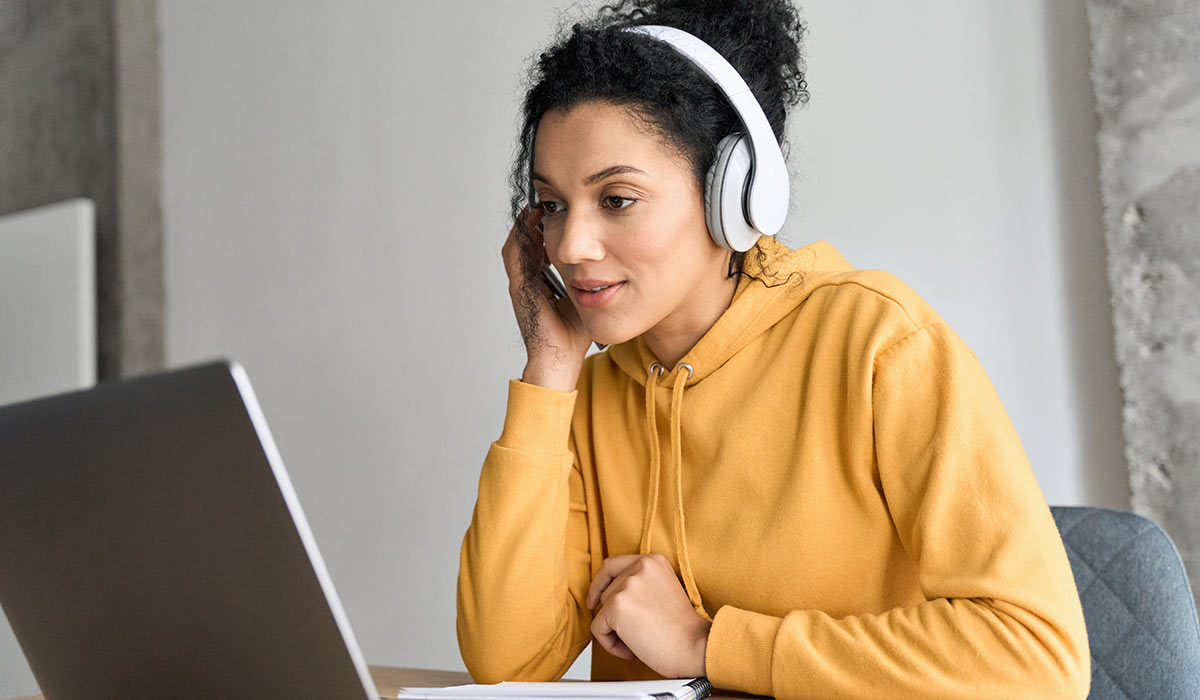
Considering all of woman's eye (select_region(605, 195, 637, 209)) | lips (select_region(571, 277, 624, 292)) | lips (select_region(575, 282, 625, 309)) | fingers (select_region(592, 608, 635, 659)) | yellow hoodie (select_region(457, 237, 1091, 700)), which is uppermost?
woman's eye (select_region(605, 195, 637, 209))

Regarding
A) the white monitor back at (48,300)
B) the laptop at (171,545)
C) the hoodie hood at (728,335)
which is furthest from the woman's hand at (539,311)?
the white monitor back at (48,300)

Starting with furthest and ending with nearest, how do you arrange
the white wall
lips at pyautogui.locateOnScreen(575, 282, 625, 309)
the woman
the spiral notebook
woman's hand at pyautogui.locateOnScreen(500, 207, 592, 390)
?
the white wall
woman's hand at pyautogui.locateOnScreen(500, 207, 592, 390)
lips at pyautogui.locateOnScreen(575, 282, 625, 309)
the woman
the spiral notebook

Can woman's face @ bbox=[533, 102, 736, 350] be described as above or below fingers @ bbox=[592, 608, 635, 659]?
above

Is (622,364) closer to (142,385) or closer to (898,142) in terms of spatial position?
(142,385)

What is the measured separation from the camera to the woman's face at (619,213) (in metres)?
1.11

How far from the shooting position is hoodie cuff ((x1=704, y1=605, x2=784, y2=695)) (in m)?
0.95

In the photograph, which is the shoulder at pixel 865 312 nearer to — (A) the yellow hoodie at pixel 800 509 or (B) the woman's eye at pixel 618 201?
(A) the yellow hoodie at pixel 800 509

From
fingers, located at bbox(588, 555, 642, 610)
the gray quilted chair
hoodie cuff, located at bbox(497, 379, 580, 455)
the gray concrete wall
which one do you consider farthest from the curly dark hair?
the gray concrete wall

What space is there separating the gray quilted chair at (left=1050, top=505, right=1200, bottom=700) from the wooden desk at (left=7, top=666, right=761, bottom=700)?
0.44 metres

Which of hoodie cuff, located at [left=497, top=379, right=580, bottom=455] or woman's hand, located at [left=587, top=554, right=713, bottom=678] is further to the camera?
hoodie cuff, located at [left=497, top=379, right=580, bottom=455]

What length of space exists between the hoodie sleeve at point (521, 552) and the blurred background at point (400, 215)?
79cm

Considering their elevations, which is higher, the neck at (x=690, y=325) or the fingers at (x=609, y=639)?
the neck at (x=690, y=325)

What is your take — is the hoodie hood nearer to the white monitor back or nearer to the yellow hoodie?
the yellow hoodie

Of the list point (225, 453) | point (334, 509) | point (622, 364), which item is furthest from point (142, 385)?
point (334, 509)
